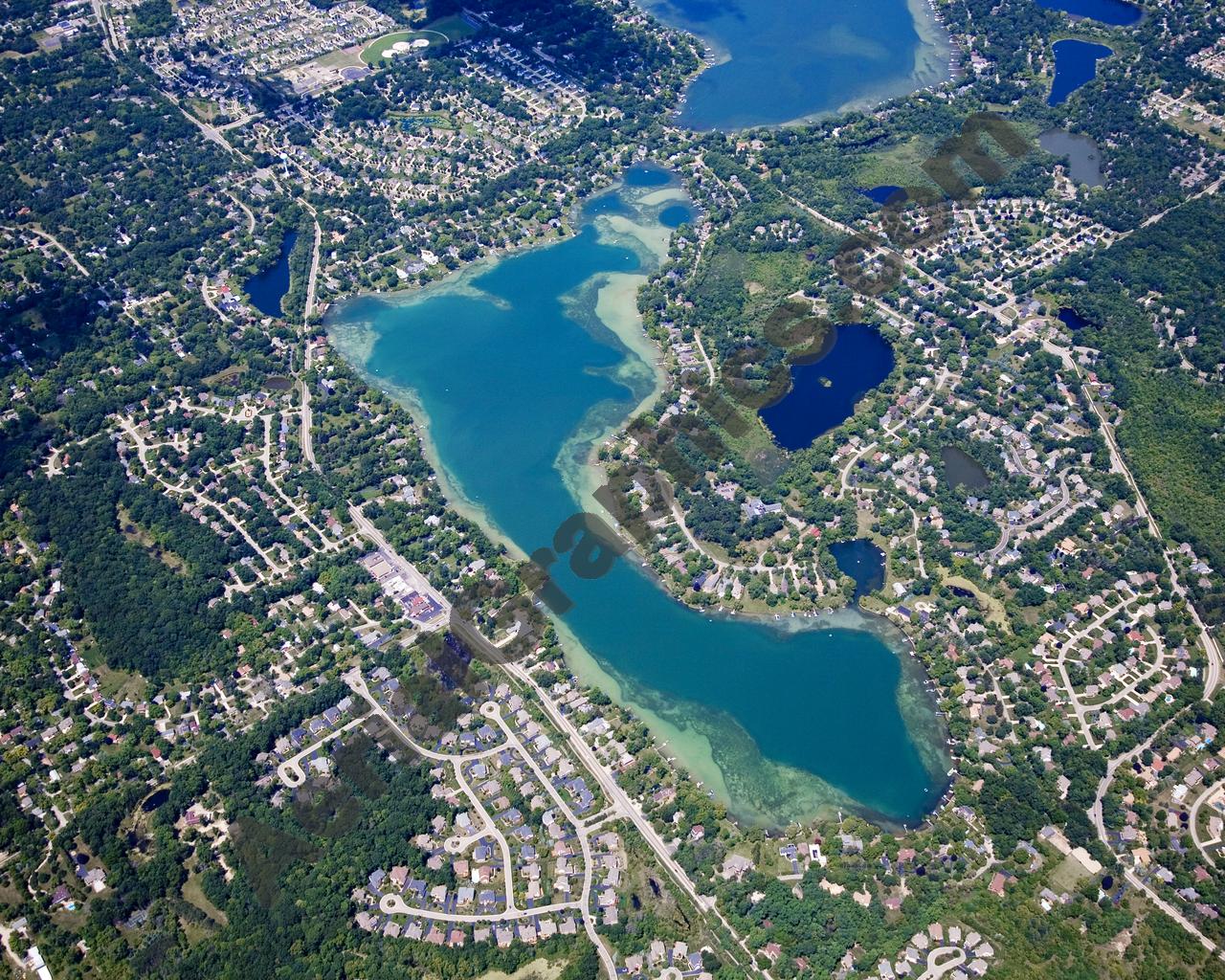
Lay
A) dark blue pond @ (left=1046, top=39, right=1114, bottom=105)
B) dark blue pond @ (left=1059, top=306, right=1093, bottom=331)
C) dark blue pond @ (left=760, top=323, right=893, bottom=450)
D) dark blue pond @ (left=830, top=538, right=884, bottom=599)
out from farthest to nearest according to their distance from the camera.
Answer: dark blue pond @ (left=1046, top=39, right=1114, bottom=105) → dark blue pond @ (left=1059, top=306, right=1093, bottom=331) → dark blue pond @ (left=760, top=323, right=893, bottom=450) → dark blue pond @ (left=830, top=538, right=884, bottom=599)

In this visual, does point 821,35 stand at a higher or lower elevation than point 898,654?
higher

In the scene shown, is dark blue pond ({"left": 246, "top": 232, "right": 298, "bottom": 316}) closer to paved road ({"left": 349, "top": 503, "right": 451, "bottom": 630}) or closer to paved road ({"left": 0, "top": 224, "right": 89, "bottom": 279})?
paved road ({"left": 0, "top": 224, "right": 89, "bottom": 279})

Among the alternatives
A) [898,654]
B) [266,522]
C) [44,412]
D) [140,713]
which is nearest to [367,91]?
[44,412]

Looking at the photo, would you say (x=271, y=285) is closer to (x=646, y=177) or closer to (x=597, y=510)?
(x=646, y=177)

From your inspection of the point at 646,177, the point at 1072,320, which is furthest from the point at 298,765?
the point at 1072,320

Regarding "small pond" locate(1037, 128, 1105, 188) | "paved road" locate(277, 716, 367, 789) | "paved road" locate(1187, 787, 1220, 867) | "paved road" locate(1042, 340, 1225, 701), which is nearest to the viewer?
"paved road" locate(1187, 787, 1220, 867)

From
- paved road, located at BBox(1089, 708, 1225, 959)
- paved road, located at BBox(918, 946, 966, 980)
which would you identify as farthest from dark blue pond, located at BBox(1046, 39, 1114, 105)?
paved road, located at BBox(918, 946, 966, 980)

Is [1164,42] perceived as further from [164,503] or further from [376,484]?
[164,503]
